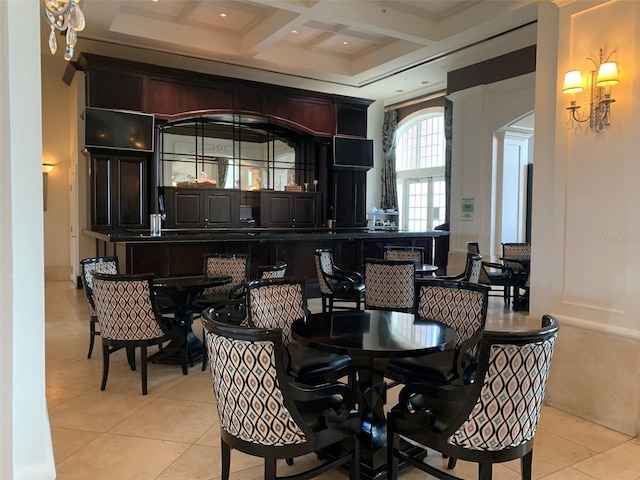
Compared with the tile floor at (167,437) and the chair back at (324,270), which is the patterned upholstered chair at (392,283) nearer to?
the chair back at (324,270)

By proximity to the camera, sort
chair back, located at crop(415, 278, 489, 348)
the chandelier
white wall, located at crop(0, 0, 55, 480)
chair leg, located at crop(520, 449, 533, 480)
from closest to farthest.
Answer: white wall, located at crop(0, 0, 55, 480)
chair leg, located at crop(520, 449, 533, 480)
the chandelier
chair back, located at crop(415, 278, 489, 348)

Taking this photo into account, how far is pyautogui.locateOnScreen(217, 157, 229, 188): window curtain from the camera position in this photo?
32.8 feet

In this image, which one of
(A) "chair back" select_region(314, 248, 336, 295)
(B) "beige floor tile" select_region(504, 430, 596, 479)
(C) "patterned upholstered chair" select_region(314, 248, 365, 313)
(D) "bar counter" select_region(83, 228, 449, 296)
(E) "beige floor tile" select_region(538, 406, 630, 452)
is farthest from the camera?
(D) "bar counter" select_region(83, 228, 449, 296)

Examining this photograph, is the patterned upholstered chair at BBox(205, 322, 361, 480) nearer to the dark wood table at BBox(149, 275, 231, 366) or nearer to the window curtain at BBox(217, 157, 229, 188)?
the dark wood table at BBox(149, 275, 231, 366)

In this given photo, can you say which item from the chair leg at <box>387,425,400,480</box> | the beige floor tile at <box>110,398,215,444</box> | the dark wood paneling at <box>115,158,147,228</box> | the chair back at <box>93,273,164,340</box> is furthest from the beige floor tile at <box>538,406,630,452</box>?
the dark wood paneling at <box>115,158,147,228</box>

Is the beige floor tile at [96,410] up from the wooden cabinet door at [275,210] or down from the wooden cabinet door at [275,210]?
down

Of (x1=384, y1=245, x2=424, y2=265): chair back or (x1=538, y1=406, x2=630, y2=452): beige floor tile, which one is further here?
(x1=384, y1=245, x2=424, y2=265): chair back

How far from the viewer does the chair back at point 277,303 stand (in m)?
3.00

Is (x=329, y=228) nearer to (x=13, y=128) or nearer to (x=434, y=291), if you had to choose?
(x=434, y=291)

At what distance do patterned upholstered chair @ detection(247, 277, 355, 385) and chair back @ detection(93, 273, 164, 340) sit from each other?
1050 millimetres

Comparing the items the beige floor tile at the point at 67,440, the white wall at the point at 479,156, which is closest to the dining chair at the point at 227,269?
the beige floor tile at the point at 67,440

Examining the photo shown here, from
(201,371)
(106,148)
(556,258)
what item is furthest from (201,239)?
(556,258)

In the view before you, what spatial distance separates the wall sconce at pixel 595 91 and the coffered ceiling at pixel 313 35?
3525mm

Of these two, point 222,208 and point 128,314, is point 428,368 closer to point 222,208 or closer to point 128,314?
point 128,314
